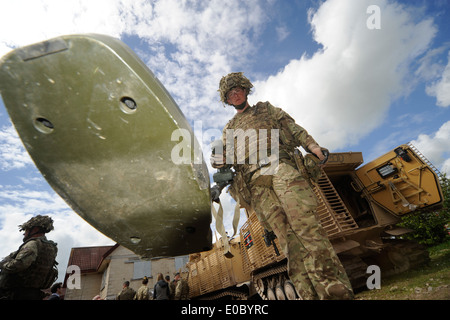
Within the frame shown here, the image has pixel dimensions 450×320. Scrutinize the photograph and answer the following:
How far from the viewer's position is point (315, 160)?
2.11 metres

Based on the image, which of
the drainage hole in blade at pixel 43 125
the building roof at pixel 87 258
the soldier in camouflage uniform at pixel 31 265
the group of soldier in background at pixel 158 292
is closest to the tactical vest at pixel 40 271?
the soldier in camouflage uniform at pixel 31 265

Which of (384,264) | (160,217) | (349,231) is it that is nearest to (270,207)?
(160,217)

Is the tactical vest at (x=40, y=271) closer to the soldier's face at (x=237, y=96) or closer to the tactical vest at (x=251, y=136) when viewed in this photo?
the tactical vest at (x=251, y=136)

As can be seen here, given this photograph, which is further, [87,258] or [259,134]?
[87,258]

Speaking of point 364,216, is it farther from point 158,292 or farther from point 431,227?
point 158,292

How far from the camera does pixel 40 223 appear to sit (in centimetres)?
392

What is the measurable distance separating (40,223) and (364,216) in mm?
7647

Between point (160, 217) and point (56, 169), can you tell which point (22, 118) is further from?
point (160, 217)

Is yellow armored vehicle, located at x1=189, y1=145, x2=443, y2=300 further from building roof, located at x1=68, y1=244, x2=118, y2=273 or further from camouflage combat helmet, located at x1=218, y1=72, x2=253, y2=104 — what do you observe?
building roof, located at x1=68, y1=244, x2=118, y2=273

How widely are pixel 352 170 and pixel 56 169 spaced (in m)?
6.70

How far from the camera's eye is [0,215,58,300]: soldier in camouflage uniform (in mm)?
3256

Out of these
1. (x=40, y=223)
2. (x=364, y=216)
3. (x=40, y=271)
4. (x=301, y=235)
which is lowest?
(x=301, y=235)

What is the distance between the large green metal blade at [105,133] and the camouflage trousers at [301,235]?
0.87 metres

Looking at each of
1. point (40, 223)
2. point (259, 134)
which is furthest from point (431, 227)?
point (40, 223)
